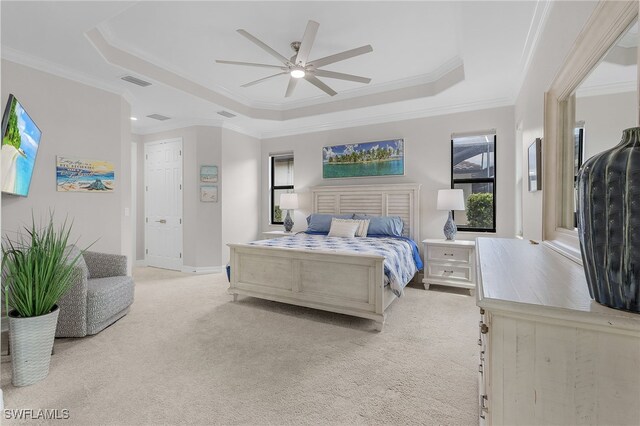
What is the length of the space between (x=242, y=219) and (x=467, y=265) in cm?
395

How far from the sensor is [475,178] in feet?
14.2

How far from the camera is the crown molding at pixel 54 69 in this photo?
2812mm

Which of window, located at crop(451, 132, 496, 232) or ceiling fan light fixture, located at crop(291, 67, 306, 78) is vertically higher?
ceiling fan light fixture, located at crop(291, 67, 306, 78)

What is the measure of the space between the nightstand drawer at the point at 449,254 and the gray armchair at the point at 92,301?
3726 millimetres

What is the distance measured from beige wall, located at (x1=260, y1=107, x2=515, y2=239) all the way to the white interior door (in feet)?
6.42

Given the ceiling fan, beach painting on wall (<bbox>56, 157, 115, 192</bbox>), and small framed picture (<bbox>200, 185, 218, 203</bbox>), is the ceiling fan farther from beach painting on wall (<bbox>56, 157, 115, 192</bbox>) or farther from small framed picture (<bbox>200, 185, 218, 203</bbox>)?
small framed picture (<bbox>200, 185, 218, 203</bbox>)

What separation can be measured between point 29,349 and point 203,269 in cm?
315

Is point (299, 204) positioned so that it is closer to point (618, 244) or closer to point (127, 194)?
point (127, 194)

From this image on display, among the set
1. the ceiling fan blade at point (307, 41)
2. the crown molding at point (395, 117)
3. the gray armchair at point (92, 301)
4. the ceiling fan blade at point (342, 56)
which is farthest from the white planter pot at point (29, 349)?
the crown molding at point (395, 117)

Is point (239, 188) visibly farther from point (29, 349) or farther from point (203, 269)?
point (29, 349)

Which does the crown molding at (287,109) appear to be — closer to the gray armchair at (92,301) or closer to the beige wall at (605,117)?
the gray armchair at (92,301)

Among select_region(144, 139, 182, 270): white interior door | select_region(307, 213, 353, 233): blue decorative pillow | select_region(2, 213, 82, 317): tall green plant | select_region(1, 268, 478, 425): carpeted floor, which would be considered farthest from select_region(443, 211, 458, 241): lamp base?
select_region(144, 139, 182, 270): white interior door

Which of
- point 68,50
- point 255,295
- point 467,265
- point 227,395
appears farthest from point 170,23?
point 467,265

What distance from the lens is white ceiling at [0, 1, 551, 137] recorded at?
2.46 metres
